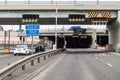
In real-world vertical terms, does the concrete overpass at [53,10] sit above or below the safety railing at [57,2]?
below

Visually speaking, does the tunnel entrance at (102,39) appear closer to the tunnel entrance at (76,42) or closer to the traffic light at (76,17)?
the tunnel entrance at (76,42)

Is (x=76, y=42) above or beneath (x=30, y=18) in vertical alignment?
beneath

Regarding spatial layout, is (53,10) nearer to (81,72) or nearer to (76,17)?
(76,17)

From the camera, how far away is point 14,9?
5191 cm

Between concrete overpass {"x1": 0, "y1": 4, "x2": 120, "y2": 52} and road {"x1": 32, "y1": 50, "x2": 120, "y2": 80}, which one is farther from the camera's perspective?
concrete overpass {"x1": 0, "y1": 4, "x2": 120, "y2": 52}

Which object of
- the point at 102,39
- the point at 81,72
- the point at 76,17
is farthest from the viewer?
the point at 102,39

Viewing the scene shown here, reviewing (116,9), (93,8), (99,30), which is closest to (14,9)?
(93,8)

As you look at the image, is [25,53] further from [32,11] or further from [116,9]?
[116,9]

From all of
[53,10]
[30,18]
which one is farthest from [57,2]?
[30,18]

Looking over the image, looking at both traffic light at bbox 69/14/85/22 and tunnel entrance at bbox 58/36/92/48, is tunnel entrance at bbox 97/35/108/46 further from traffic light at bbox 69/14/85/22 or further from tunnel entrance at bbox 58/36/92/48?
traffic light at bbox 69/14/85/22

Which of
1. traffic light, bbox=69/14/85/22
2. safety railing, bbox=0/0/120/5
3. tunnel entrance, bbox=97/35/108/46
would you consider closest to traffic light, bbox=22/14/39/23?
safety railing, bbox=0/0/120/5

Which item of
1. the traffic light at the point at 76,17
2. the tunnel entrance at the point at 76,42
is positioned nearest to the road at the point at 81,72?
the traffic light at the point at 76,17

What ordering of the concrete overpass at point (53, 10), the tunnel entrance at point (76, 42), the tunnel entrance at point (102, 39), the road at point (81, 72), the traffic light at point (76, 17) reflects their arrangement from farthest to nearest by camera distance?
the tunnel entrance at point (102, 39) → the tunnel entrance at point (76, 42) → the traffic light at point (76, 17) → the concrete overpass at point (53, 10) → the road at point (81, 72)

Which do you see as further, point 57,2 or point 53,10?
point 57,2
